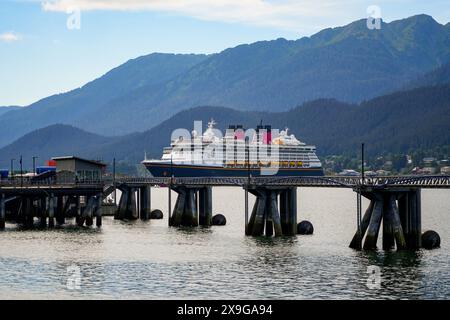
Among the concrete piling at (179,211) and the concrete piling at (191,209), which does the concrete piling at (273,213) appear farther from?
the concrete piling at (179,211)

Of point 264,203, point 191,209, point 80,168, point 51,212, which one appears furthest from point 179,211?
point 264,203

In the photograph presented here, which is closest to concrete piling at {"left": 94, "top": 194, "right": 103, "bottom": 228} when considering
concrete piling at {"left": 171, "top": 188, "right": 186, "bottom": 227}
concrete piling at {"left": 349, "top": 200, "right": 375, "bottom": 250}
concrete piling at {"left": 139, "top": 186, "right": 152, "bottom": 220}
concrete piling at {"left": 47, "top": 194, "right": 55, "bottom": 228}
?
concrete piling at {"left": 47, "top": 194, "right": 55, "bottom": 228}

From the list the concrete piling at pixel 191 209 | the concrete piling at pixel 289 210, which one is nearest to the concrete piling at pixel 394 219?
the concrete piling at pixel 289 210

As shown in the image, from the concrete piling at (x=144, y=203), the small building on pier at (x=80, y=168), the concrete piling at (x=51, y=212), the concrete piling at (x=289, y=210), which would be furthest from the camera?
the concrete piling at (x=144, y=203)

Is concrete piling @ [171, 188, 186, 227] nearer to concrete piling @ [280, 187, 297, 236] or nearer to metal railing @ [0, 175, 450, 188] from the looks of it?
metal railing @ [0, 175, 450, 188]

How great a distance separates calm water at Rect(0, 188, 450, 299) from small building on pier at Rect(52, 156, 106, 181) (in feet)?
68.3

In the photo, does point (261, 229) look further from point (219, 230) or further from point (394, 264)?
point (394, 264)

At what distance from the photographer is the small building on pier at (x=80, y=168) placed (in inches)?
4333

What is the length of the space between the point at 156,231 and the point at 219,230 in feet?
20.6

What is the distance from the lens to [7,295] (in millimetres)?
51125

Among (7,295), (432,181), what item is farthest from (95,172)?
(7,295)

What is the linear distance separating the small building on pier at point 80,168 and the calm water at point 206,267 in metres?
20.8
